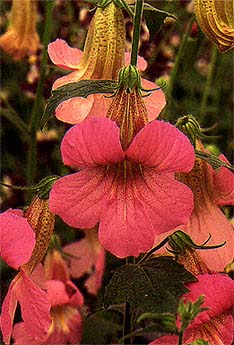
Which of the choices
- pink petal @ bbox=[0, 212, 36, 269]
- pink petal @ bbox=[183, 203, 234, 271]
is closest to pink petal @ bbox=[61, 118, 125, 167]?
pink petal @ bbox=[0, 212, 36, 269]

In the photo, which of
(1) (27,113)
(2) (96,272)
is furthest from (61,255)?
(1) (27,113)

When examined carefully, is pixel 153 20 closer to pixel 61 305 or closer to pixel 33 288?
pixel 33 288

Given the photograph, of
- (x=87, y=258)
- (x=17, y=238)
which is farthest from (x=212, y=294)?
(x=87, y=258)

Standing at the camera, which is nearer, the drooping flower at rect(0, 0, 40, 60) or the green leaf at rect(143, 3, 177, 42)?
the green leaf at rect(143, 3, 177, 42)

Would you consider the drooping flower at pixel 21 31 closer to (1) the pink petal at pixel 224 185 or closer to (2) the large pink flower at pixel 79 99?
(2) the large pink flower at pixel 79 99

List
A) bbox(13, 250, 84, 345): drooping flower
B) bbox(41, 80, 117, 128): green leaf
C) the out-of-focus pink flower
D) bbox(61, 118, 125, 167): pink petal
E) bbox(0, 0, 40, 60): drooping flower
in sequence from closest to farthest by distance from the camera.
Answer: bbox(61, 118, 125, 167): pink petal
bbox(41, 80, 117, 128): green leaf
bbox(13, 250, 84, 345): drooping flower
the out-of-focus pink flower
bbox(0, 0, 40, 60): drooping flower

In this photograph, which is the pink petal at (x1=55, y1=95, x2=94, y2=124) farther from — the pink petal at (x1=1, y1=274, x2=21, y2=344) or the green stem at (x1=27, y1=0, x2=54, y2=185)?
the green stem at (x1=27, y1=0, x2=54, y2=185)

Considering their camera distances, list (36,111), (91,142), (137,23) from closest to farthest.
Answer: (91,142)
(137,23)
(36,111)
